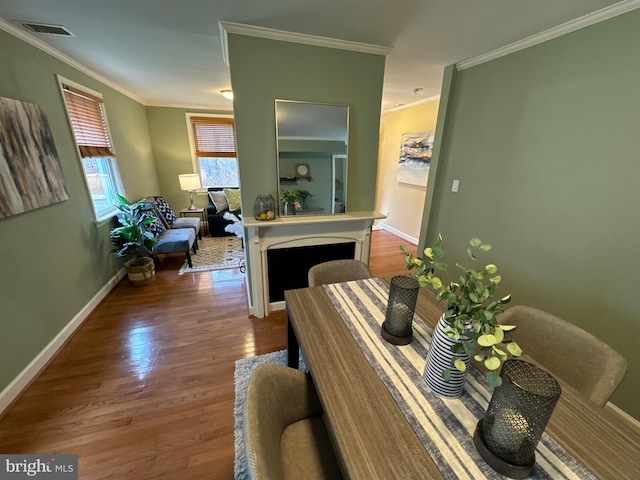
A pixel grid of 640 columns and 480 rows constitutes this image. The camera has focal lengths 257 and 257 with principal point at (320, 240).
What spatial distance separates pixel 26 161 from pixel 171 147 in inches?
127

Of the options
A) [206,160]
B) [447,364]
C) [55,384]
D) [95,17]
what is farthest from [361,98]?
[206,160]

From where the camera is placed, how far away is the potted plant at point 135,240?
285 cm

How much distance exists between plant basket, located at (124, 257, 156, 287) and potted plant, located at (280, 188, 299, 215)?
1920 mm

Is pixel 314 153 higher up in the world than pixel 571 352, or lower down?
higher up

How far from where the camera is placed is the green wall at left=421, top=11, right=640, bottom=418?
1.49m

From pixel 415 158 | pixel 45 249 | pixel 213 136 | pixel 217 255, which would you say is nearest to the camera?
pixel 45 249

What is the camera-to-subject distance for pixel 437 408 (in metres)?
0.77

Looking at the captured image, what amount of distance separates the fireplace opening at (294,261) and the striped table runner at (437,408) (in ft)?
4.26

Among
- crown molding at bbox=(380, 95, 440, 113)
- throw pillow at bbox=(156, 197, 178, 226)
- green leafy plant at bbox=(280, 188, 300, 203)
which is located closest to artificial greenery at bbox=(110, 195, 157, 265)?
throw pillow at bbox=(156, 197, 178, 226)

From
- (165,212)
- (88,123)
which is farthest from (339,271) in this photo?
(165,212)

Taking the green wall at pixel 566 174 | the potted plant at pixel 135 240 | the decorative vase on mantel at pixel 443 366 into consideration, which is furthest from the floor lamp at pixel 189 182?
the decorative vase on mantel at pixel 443 366

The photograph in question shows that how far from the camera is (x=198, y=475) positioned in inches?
49.6

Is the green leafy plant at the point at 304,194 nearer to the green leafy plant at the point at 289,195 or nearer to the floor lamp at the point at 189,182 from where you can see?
the green leafy plant at the point at 289,195

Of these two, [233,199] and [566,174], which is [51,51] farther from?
[566,174]
